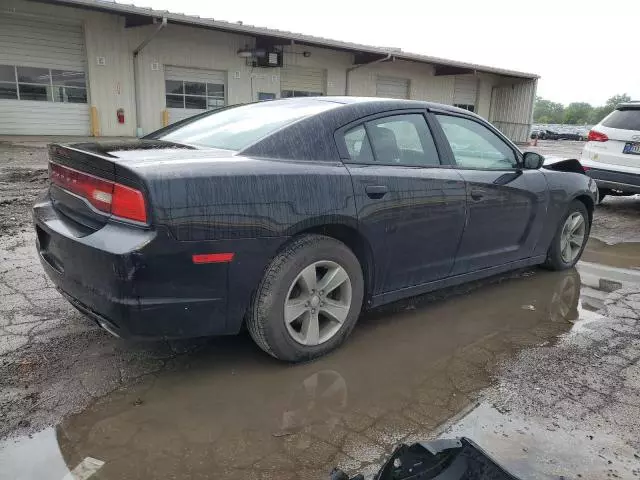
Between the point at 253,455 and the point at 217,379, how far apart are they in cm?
68

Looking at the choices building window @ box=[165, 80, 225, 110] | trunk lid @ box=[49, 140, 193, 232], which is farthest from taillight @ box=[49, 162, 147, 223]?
building window @ box=[165, 80, 225, 110]

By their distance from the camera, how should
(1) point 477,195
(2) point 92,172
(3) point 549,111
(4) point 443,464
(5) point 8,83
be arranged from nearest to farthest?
1. (4) point 443,464
2. (2) point 92,172
3. (1) point 477,195
4. (5) point 8,83
5. (3) point 549,111

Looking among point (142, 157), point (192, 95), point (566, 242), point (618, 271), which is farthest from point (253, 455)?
point (192, 95)

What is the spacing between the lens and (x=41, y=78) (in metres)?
15.3

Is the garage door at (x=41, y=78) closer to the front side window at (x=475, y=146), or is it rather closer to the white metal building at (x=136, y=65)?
the white metal building at (x=136, y=65)

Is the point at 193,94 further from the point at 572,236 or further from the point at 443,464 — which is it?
the point at 443,464

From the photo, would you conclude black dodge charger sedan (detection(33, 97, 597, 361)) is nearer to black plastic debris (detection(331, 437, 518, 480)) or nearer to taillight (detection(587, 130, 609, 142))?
black plastic debris (detection(331, 437, 518, 480))

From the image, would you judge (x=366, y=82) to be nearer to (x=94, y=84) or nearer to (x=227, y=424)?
(x=94, y=84)

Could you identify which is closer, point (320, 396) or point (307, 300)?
point (320, 396)

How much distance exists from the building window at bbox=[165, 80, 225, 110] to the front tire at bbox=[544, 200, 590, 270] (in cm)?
1501

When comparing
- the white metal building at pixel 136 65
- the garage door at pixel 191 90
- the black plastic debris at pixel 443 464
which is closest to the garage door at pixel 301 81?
the white metal building at pixel 136 65

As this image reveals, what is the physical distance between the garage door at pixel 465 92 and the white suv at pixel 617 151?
765 inches

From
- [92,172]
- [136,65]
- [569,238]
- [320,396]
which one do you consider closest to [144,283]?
[92,172]

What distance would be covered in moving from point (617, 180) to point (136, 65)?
1431 cm
